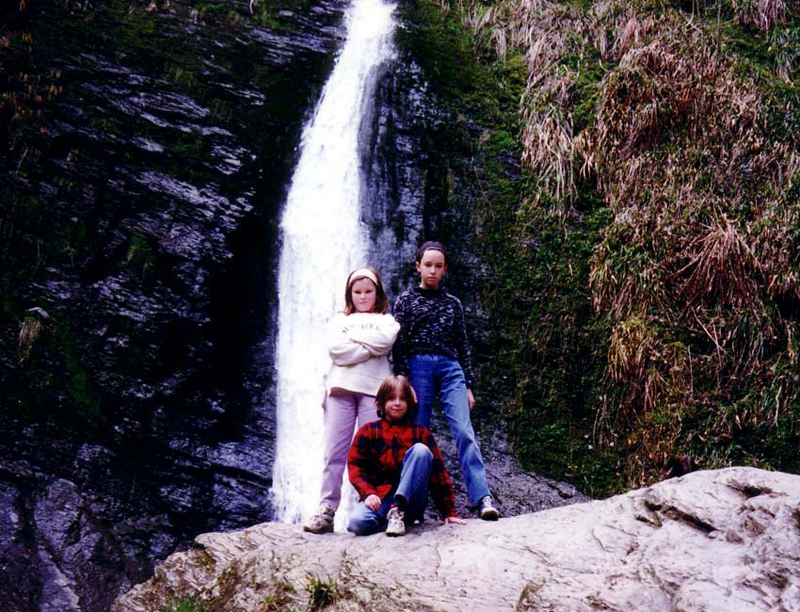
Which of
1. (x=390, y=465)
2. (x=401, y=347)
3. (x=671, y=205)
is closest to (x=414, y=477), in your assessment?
(x=390, y=465)

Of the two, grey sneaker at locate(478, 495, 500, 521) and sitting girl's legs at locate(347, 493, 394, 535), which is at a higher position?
grey sneaker at locate(478, 495, 500, 521)

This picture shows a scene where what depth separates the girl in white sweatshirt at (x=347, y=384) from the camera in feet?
13.8

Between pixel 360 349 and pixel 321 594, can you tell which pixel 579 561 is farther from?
pixel 360 349

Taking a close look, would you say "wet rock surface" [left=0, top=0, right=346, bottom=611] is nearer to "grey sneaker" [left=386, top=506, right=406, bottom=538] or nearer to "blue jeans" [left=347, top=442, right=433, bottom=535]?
"blue jeans" [left=347, top=442, right=433, bottom=535]

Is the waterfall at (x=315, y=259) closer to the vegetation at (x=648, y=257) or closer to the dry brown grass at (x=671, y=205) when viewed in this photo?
the vegetation at (x=648, y=257)

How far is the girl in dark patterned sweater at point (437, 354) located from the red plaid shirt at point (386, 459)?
238 mm

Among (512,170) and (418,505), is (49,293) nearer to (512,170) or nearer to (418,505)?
(418,505)

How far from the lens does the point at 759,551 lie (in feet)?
9.73

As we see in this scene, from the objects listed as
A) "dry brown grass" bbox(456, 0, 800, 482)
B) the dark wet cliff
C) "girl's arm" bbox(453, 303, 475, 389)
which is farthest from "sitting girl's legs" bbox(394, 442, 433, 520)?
"dry brown grass" bbox(456, 0, 800, 482)

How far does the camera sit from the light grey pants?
421cm

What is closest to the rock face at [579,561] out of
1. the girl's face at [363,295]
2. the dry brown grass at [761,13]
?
the girl's face at [363,295]

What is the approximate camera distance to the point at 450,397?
4.36 meters

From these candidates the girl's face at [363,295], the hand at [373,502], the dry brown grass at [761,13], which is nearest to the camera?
the hand at [373,502]

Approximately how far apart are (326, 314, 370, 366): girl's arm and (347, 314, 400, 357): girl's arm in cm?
3
